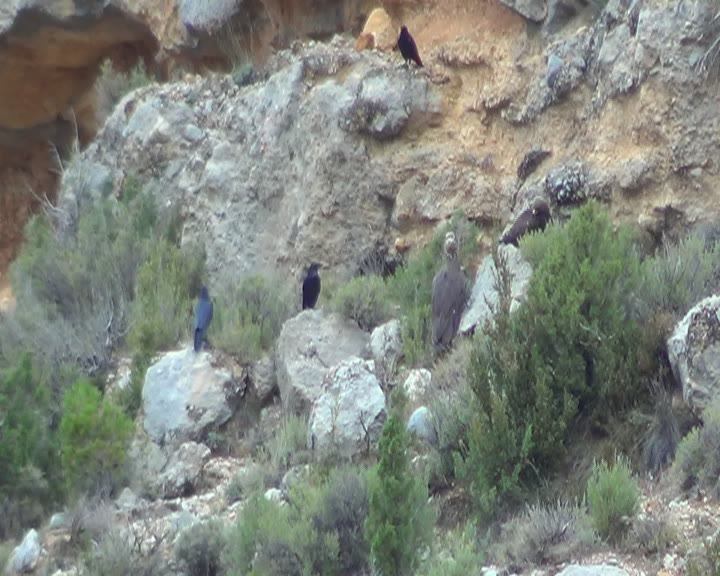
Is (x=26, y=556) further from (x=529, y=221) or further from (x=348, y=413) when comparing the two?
(x=529, y=221)

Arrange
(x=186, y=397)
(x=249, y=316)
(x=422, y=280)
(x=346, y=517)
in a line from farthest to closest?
(x=249, y=316) < (x=422, y=280) < (x=186, y=397) < (x=346, y=517)

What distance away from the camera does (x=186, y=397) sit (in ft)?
52.7

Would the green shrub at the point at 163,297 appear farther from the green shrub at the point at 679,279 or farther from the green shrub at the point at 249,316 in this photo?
the green shrub at the point at 679,279

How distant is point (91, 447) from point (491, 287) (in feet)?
12.8

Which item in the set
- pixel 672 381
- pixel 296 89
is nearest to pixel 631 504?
pixel 672 381

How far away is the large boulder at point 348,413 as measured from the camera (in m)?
13.8

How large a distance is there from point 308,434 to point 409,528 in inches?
129

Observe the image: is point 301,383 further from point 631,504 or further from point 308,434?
point 631,504

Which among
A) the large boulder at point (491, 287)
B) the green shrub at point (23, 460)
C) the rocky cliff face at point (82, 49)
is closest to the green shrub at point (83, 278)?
the green shrub at point (23, 460)

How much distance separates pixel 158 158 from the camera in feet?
69.9

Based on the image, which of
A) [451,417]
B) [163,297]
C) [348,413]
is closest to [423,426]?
[451,417]

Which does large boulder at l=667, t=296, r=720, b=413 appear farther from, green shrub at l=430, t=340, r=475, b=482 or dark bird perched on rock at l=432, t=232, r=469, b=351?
dark bird perched on rock at l=432, t=232, r=469, b=351

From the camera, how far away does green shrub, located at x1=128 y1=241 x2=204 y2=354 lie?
691 inches

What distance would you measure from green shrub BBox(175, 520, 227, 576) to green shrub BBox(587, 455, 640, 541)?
3.11 m
